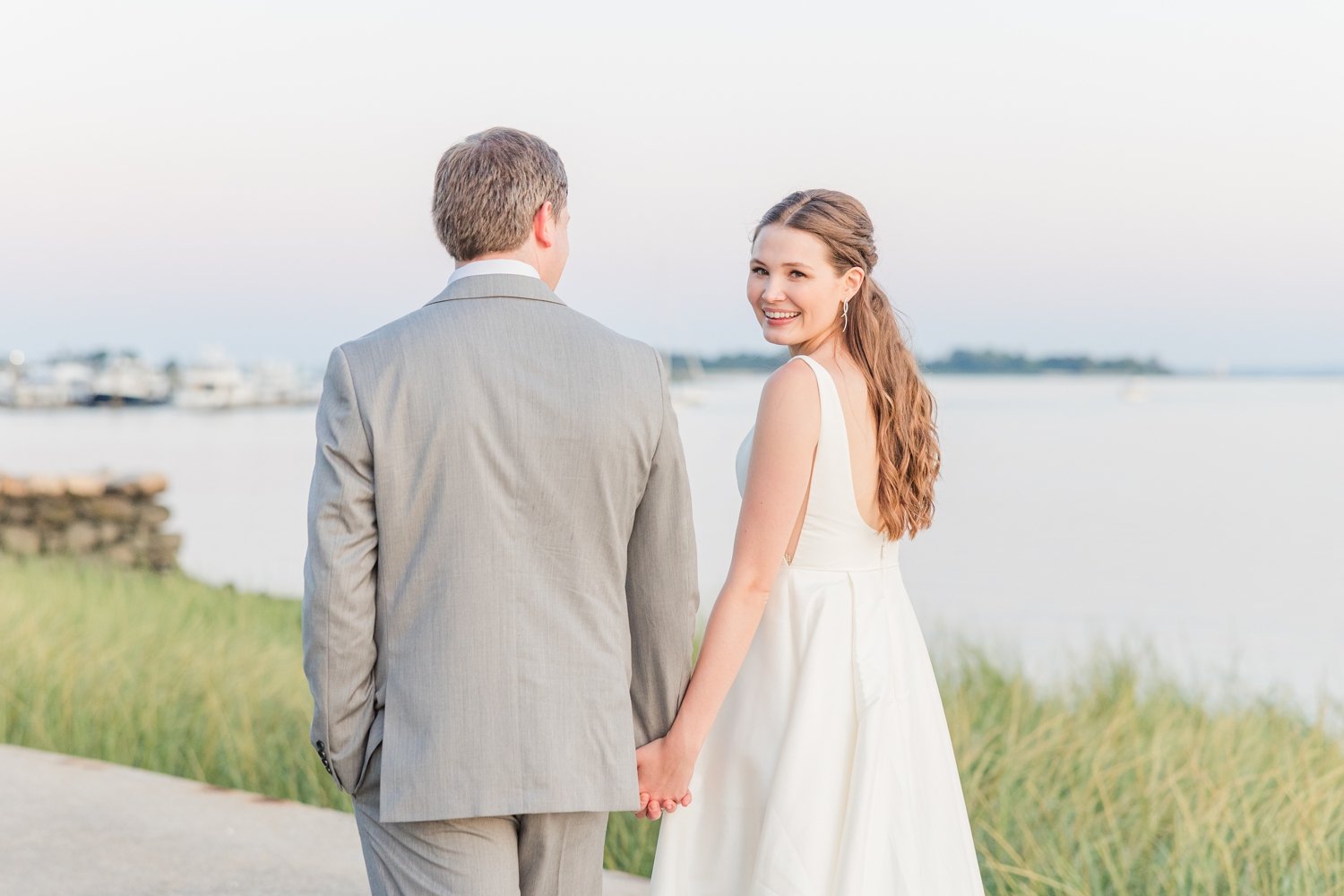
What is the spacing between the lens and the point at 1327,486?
26.3m

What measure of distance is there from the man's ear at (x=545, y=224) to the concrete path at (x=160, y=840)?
2216 mm

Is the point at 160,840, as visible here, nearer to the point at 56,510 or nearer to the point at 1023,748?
the point at 1023,748

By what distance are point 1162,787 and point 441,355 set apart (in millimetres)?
3257

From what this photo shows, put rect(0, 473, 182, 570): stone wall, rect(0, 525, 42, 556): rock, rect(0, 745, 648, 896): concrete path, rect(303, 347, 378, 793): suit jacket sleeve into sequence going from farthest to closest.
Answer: rect(0, 473, 182, 570): stone wall < rect(0, 525, 42, 556): rock < rect(0, 745, 648, 896): concrete path < rect(303, 347, 378, 793): suit jacket sleeve

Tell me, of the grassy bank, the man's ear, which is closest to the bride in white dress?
the grassy bank

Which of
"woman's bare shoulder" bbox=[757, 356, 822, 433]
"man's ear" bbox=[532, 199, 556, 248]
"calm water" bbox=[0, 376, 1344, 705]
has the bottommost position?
"calm water" bbox=[0, 376, 1344, 705]

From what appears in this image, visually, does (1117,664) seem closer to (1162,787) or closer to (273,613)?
(1162,787)

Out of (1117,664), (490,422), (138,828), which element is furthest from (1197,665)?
(490,422)

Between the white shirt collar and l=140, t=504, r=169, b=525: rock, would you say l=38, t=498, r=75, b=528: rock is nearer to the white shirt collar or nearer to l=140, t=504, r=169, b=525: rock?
l=140, t=504, r=169, b=525: rock

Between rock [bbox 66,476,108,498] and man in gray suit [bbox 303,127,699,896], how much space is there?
10.6m

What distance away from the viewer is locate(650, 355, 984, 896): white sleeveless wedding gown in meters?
2.47

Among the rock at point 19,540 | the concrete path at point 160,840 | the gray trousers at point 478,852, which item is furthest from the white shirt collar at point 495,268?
the rock at point 19,540

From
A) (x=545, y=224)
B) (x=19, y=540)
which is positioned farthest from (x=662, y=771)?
(x=19, y=540)

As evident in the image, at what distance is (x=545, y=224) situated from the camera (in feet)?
7.00
